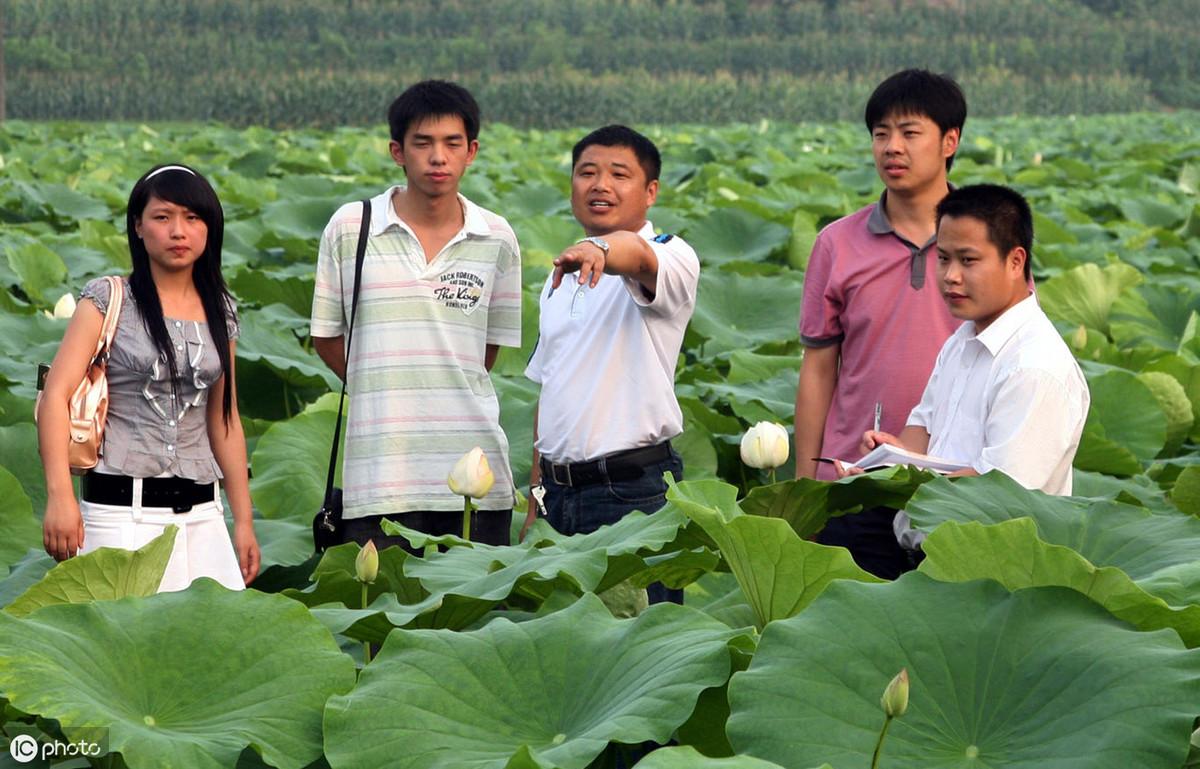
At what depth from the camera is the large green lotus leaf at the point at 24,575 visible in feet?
7.91

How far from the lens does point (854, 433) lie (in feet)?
9.71

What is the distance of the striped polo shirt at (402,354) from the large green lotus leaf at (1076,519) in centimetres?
115

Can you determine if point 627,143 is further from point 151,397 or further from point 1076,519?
point 1076,519

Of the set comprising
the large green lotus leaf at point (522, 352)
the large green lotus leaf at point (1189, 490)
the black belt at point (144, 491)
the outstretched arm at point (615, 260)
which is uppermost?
the outstretched arm at point (615, 260)

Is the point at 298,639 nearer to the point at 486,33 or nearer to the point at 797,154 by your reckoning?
the point at 797,154

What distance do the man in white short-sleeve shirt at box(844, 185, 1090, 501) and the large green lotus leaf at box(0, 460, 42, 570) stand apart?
148cm

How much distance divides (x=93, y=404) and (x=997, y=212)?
144 cm

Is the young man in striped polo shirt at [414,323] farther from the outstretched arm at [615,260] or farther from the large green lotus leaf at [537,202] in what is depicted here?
the large green lotus leaf at [537,202]

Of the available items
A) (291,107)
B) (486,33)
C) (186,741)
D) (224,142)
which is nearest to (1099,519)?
(186,741)

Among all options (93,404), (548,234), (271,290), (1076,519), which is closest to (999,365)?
(1076,519)

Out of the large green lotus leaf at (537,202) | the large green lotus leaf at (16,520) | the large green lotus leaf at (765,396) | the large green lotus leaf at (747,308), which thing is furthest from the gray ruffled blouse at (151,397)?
the large green lotus leaf at (537,202)

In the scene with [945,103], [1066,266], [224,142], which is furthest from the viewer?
[224,142]

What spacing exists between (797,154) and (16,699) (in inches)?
488

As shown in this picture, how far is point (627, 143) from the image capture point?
9.63ft
